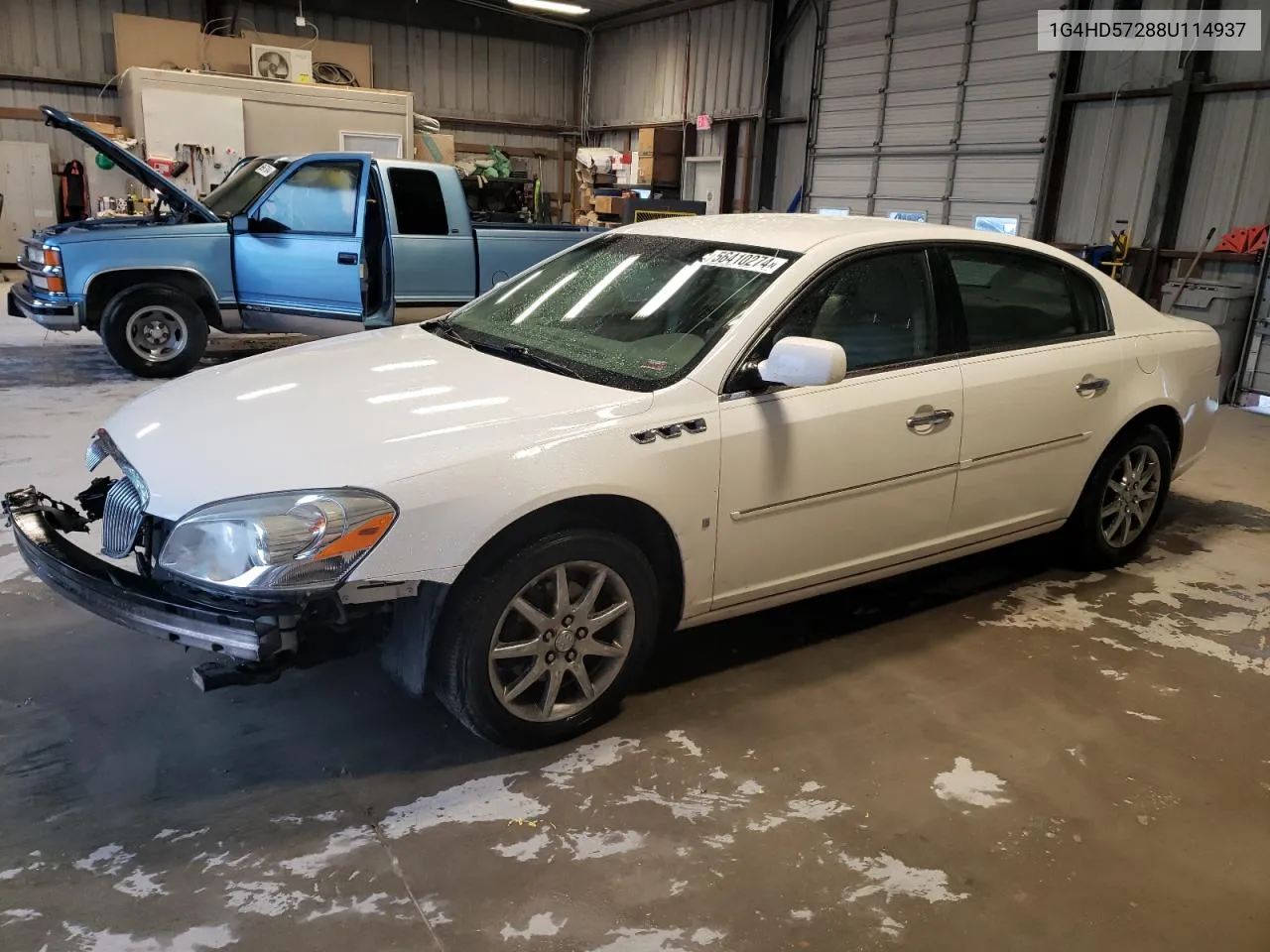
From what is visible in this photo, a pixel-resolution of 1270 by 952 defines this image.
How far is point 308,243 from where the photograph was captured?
7.39 m

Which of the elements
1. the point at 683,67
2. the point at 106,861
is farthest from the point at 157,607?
the point at 683,67

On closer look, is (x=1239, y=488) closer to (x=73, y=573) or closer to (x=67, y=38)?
(x=73, y=573)

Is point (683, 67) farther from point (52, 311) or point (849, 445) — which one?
point (849, 445)

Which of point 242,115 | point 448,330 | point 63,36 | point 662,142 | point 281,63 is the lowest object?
point 448,330

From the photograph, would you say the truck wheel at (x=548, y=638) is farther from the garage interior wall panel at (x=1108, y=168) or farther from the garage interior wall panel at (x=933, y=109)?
the garage interior wall panel at (x=933, y=109)

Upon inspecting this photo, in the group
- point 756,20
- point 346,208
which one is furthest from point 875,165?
point 346,208

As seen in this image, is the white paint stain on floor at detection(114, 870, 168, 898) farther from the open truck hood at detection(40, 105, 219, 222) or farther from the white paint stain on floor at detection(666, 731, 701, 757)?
the open truck hood at detection(40, 105, 219, 222)

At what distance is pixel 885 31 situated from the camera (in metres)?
13.0

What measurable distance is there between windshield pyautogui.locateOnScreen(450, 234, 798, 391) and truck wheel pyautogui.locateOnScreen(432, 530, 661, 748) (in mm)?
559

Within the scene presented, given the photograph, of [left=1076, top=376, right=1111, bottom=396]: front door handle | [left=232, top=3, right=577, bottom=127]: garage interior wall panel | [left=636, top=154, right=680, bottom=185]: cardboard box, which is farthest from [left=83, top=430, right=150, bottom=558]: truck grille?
[left=232, top=3, right=577, bottom=127]: garage interior wall panel

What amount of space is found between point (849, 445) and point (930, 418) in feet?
1.26

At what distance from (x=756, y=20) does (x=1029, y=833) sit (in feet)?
50.6

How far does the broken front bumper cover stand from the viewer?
2.23 m

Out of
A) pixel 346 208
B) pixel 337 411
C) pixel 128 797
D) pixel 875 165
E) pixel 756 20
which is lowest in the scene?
pixel 128 797
